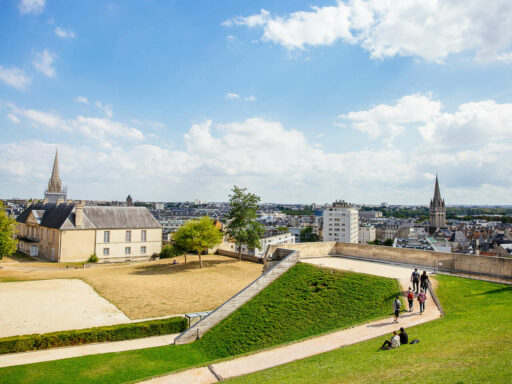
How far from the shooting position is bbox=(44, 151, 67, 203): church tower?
91537 mm

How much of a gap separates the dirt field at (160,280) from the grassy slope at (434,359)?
1429 centimetres

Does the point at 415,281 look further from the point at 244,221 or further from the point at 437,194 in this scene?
the point at 437,194

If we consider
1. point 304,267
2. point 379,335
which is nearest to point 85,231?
point 304,267

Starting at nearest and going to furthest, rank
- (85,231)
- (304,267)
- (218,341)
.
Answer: (218,341), (304,267), (85,231)

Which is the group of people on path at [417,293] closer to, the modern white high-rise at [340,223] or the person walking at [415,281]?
the person walking at [415,281]

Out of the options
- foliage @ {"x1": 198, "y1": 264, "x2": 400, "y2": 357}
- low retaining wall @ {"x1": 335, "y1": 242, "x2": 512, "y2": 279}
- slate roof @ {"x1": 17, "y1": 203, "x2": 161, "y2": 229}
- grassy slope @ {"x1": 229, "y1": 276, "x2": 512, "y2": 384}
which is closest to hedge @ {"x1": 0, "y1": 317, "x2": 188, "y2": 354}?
foliage @ {"x1": 198, "y1": 264, "x2": 400, "y2": 357}

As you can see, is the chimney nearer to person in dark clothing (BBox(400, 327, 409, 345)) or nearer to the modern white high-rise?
person in dark clothing (BBox(400, 327, 409, 345))

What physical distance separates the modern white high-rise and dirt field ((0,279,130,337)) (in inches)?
4024

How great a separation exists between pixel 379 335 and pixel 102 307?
19.6 metres

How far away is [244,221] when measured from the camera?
44219 millimetres

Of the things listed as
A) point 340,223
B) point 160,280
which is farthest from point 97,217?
point 340,223

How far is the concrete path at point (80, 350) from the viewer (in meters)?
15.8

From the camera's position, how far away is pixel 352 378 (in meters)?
9.61

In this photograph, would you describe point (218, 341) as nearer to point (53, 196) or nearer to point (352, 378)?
point (352, 378)
